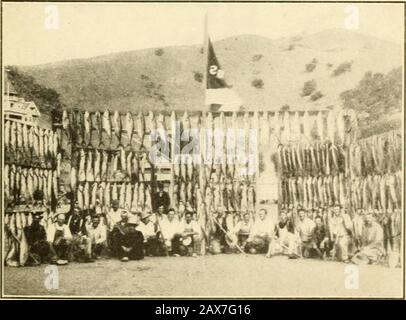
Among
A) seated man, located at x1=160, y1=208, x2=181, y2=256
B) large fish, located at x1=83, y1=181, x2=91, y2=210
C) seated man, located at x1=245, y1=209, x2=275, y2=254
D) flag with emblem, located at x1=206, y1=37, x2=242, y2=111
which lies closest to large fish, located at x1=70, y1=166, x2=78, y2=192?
large fish, located at x1=83, y1=181, x2=91, y2=210

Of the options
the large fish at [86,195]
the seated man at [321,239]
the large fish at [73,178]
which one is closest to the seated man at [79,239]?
the large fish at [86,195]

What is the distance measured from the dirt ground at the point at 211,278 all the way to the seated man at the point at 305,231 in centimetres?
12

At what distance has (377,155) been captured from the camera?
4.46 m

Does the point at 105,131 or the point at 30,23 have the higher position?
the point at 30,23

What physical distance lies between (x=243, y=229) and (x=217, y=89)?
1604mm

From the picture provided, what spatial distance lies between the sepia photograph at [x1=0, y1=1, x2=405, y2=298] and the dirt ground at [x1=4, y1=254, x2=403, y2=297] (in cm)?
1

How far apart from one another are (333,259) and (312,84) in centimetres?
197

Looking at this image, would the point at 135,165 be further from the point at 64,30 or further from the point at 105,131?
the point at 64,30

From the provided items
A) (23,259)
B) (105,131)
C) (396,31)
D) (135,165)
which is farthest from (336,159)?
(23,259)

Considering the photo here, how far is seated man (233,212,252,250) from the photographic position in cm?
447

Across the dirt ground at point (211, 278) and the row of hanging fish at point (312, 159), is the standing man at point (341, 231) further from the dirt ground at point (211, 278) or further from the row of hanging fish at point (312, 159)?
the row of hanging fish at point (312, 159)

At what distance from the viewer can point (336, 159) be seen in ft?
14.7

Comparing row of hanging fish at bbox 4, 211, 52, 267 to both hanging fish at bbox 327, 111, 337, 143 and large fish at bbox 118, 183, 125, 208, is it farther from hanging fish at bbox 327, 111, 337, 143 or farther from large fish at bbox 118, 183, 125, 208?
hanging fish at bbox 327, 111, 337, 143
